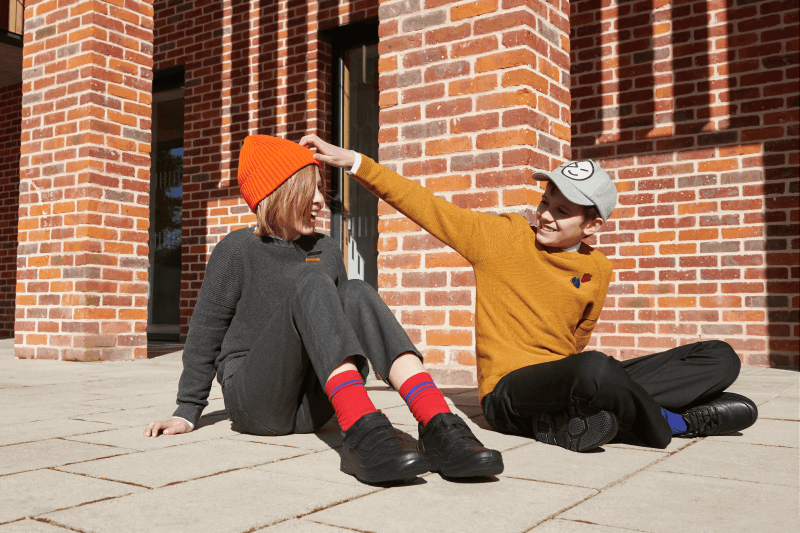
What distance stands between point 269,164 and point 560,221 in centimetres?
96

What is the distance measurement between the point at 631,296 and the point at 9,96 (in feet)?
27.2

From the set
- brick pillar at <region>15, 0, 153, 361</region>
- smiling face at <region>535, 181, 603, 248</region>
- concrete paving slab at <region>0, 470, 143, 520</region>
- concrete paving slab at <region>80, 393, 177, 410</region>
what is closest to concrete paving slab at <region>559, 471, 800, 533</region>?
smiling face at <region>535, 181, 603, 248</region>

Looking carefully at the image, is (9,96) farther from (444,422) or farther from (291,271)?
(444,422)

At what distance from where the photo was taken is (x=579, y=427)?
2.14 meters

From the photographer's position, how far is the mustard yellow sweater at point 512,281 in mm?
2342

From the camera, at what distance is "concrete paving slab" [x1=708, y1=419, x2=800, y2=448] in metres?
2.28

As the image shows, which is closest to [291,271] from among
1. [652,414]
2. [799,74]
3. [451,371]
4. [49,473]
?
[49,473]

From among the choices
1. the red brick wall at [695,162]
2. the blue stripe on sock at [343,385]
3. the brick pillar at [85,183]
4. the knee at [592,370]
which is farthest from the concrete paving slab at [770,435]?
the brick pillar at [85,183]

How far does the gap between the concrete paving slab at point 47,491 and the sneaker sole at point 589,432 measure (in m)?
1.23

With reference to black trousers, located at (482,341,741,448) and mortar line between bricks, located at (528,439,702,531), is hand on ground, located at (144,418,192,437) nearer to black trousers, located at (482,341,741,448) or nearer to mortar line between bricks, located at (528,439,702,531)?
black trousers, located at (482,341,741,448)

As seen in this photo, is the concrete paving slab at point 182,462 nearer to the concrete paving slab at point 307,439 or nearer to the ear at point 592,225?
the concrete paving slab at point 307,439

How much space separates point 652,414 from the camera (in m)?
2.13

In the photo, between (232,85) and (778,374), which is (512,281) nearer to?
(778,374)

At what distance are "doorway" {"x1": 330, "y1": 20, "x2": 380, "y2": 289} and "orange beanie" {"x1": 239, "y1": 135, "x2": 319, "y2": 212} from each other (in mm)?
4432
